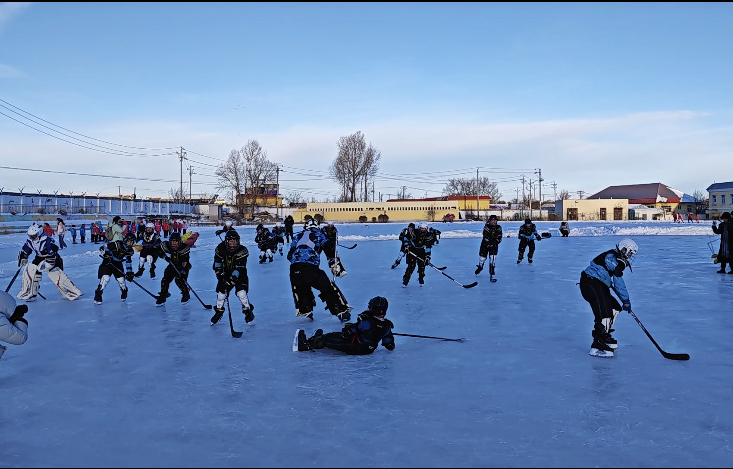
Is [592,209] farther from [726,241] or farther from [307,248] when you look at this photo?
[307,248]

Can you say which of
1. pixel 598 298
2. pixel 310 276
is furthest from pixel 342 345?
pixel 598 298

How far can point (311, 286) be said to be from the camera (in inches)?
270

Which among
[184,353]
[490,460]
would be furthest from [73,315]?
[490,460]

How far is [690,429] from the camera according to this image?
339cm

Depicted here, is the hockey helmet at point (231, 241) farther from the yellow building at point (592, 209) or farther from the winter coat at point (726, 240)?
the yellow building at point (592, 209)

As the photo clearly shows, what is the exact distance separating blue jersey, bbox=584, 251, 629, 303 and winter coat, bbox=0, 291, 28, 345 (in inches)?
202

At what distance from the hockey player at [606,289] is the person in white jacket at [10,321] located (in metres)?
5.04

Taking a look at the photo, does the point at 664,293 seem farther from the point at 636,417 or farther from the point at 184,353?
the point at 184,353

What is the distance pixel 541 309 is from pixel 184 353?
5.17 m

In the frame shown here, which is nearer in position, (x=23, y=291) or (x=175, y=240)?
(x=175, y=240)

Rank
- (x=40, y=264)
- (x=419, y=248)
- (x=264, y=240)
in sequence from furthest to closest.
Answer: (x=264, y=240)
(x=419, y=248)
(x=40, y=264)

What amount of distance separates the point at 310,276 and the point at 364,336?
170 cm

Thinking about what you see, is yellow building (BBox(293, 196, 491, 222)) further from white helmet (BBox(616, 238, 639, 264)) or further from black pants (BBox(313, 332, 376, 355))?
white helmet (BBox(616, 238, 639, 264))

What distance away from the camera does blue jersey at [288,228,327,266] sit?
680 cm
